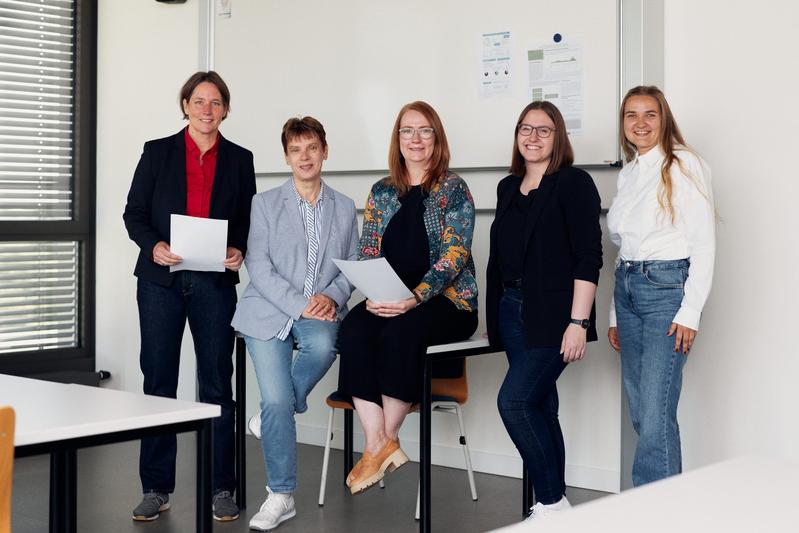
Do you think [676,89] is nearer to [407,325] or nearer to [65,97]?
[407,325]

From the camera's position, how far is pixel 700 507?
1.28m

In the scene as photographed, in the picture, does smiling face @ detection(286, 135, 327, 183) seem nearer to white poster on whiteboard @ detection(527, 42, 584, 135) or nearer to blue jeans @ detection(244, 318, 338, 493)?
blue jeans @ detection(244, 318, 338, 493)

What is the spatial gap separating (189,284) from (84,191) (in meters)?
2.38

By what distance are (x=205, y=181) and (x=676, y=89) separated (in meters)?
1.86

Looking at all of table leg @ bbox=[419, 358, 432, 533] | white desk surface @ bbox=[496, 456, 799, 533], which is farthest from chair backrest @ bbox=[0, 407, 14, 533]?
table leg @ bbox=[419, 358, 432, 533]

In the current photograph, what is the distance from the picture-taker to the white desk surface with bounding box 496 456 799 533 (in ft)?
3.87

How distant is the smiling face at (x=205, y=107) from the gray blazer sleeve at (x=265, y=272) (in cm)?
32

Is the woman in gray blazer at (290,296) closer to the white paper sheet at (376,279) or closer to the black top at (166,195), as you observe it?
the black top at (166,195)

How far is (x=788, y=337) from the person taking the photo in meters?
3.38

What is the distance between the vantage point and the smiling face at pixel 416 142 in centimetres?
345

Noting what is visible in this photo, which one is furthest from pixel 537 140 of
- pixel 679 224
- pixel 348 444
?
pixel 348 444

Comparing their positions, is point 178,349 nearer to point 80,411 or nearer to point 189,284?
point 189,284

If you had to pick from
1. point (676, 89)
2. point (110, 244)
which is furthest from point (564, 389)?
point (110, 244)

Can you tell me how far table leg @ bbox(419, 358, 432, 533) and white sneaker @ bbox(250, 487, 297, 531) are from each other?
0.56 m
